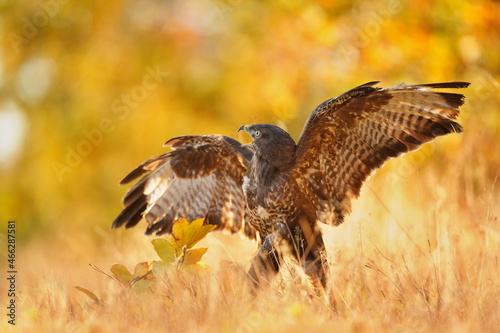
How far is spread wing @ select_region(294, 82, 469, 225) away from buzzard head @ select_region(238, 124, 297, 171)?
3.3 inches

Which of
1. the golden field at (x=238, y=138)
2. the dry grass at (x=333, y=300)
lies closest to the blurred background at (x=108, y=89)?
the golden field at (x=238, y=138)

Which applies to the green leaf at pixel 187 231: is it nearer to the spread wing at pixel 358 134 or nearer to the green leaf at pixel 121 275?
the green leaf at pixel 121 275

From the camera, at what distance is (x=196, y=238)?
14.2 ft

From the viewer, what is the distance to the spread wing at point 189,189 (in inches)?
199

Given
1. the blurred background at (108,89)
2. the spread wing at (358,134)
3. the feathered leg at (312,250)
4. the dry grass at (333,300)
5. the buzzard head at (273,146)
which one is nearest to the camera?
the dry grass at (333,300)

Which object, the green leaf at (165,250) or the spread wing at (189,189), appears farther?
the spread wing at (189,189)

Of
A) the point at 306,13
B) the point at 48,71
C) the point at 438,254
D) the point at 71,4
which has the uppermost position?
the point at 71,4

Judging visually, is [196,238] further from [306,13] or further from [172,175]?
[306,13]

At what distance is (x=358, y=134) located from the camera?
168 inches

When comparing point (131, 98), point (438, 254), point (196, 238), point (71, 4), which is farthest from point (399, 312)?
point (71, 4)

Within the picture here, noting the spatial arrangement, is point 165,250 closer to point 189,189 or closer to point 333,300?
point 189,189

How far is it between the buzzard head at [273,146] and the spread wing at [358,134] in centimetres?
8

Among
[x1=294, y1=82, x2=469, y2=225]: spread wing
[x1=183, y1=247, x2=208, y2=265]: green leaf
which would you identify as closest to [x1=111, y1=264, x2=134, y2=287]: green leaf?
[x1=183, y1=247, x2=208, y2=265]: green leaf

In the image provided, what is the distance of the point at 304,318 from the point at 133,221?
244cm
